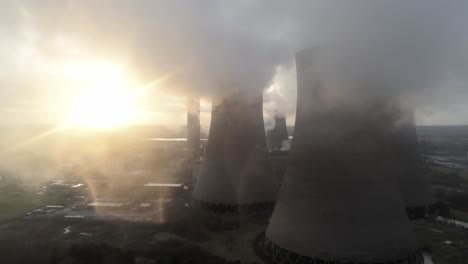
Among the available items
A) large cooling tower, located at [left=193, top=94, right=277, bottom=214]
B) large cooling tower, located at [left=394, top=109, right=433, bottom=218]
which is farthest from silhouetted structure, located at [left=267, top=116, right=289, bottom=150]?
large cooling tower, located at [left=394, top=109, right=433, bottom=218]

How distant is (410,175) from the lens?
15492 mm

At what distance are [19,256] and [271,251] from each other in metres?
7.01

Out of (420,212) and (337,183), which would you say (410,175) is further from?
(337,183)

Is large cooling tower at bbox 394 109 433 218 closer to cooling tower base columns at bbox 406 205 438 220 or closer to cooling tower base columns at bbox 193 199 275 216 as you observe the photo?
cooling tower base columns at bbox 406 205 438 220

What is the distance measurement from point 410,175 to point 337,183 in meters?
7.95

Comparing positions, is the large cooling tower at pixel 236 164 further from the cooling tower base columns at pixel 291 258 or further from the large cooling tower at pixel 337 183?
the large cooling tower at pixel 337 183

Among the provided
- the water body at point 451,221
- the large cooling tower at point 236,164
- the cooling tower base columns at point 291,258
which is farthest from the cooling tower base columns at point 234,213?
the water body at point 451,221

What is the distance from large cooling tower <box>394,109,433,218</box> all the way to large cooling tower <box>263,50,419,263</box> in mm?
5724

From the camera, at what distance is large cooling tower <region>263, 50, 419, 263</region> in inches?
353

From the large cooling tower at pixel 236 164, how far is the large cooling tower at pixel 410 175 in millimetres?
5512

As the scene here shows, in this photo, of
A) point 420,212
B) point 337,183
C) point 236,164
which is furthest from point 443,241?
point 236,164

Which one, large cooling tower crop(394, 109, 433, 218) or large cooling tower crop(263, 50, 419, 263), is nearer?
large cooling tower crop(263, 50, 419, 263)

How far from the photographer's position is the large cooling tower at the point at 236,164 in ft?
53.5

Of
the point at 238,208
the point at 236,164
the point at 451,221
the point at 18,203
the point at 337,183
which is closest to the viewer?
the point at 337,183
